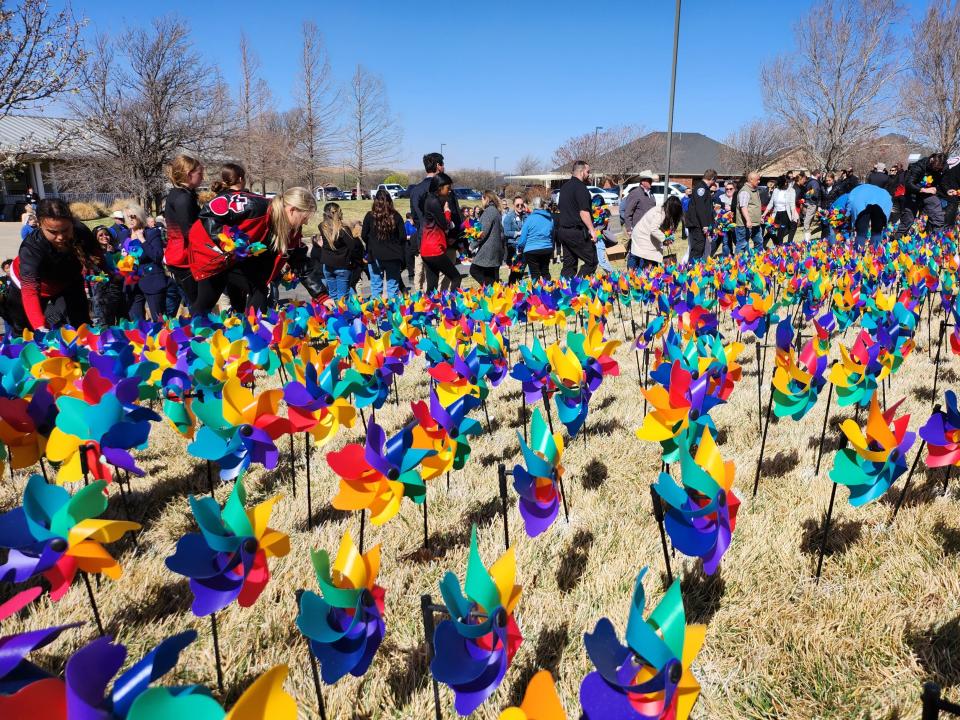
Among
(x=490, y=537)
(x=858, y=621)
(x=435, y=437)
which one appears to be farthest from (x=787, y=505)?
(x=435, y=437)

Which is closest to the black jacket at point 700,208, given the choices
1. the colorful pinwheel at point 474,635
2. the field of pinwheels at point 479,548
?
the field of pinwheels at point 479,548

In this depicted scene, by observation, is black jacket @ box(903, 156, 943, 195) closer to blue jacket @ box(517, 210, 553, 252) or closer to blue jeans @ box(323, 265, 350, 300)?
blue jacket @ box(517, 210, 553, 252)

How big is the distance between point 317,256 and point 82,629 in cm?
654

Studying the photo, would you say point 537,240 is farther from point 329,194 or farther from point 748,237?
point 329,194

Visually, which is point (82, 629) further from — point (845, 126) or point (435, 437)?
point (845, 126)

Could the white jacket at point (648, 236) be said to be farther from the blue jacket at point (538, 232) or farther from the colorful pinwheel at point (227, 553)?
the colorful pinwheel at point (227, 553)

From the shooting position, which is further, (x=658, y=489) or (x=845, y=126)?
(x=845, y=126)

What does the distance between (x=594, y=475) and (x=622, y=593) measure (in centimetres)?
81

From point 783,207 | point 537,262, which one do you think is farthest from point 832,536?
point 783,207

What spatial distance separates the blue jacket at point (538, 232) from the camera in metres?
6.96

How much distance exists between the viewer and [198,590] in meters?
1.29

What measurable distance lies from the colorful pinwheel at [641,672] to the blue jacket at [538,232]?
6231 mm

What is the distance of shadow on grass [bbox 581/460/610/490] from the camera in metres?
2.52

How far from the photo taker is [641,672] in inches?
40.1
